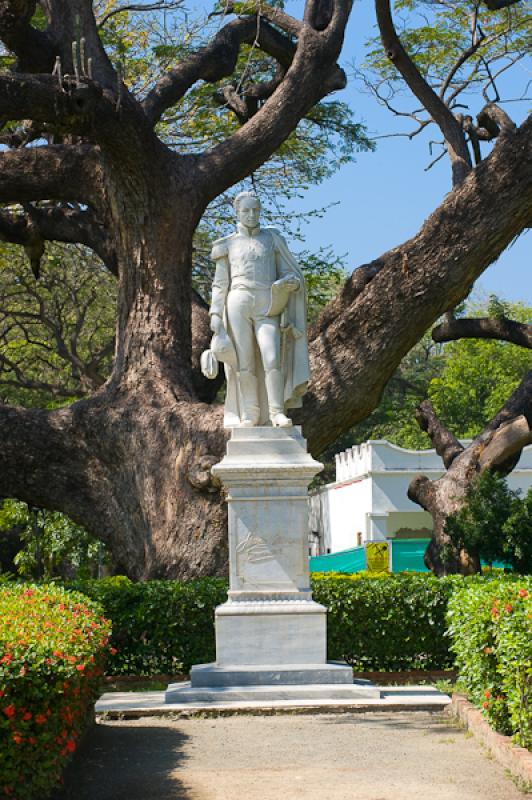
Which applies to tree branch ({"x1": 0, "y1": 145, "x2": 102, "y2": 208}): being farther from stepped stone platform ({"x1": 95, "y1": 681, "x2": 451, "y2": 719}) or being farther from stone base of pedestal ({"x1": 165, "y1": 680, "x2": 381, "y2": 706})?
stone base of pedestal ({"x1": 165, "y1": 680, "x2": 381, "y2": 706})

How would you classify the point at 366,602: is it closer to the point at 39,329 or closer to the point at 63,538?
the point at 63,538

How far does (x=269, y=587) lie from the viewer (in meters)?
9.86

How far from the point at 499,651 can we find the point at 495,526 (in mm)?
7027

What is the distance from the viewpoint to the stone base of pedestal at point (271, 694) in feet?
30.0

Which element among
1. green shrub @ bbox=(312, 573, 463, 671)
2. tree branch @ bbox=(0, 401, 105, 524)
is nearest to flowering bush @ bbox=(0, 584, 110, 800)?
green shrub @ bbox=(312, 573, 463, 671)

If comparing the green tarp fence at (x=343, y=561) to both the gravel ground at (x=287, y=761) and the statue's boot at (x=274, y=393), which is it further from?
the gravel ground at (x=287, y=761)

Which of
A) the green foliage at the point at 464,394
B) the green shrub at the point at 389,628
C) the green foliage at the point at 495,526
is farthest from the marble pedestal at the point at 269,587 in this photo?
the green foliage at the point at 464,394

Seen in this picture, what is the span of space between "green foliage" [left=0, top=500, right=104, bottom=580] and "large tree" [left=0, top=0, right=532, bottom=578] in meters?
9.28

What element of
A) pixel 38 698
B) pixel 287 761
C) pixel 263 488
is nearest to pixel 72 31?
pixel 263 488

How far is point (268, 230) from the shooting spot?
1063 cm

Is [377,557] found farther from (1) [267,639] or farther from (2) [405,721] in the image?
(2) [405,721]

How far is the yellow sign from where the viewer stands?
89.6ft

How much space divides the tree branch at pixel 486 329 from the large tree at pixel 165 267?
2.13m

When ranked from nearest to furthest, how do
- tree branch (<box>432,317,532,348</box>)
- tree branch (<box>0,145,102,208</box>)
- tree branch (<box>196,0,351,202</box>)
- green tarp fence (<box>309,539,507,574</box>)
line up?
tree branch (<box>0,145,102,208</box>) < tree branch (<box>196,0,351,202</box>) < tree branch (<box>432,317,532,348</box>) < green tarp fence (<box>309,539,507,574</box>)
